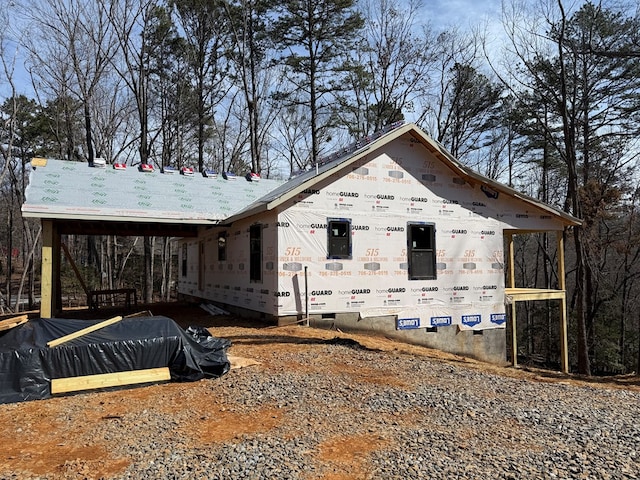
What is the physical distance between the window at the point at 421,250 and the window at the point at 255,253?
3.99 meters

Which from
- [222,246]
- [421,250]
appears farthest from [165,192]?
[421,250]

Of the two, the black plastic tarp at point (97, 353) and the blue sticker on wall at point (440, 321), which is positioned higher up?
the black plastic tarp at point (97, 353)

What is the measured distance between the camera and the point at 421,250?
12.4 metres

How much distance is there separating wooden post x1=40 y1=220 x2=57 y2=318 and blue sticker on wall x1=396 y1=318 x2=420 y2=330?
8318 millimetres

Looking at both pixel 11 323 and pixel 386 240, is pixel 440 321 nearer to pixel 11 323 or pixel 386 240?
pixel 386 240

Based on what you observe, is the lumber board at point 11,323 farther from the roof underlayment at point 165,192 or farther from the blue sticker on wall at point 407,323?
the blue sticker on wall at point 407,323

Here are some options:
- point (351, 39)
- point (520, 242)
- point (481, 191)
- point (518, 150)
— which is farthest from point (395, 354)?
point (520, 242)

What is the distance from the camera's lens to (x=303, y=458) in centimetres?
388

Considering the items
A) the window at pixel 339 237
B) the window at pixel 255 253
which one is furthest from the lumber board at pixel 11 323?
the window at pixel 339 237

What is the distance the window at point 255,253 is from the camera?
11.7 meters

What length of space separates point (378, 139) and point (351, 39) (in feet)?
38.7

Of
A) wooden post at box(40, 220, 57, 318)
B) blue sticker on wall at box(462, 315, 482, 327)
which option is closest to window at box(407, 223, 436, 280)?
blue sticker on wall at box(462, 315, 482, 327)

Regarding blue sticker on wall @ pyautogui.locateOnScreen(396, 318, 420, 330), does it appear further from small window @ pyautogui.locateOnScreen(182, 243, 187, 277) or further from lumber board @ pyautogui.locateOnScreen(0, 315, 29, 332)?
small window @ pyautogui.locateOnScreen(182, 243, 187, 277)

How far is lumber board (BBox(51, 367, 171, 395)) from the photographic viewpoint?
223 inches
